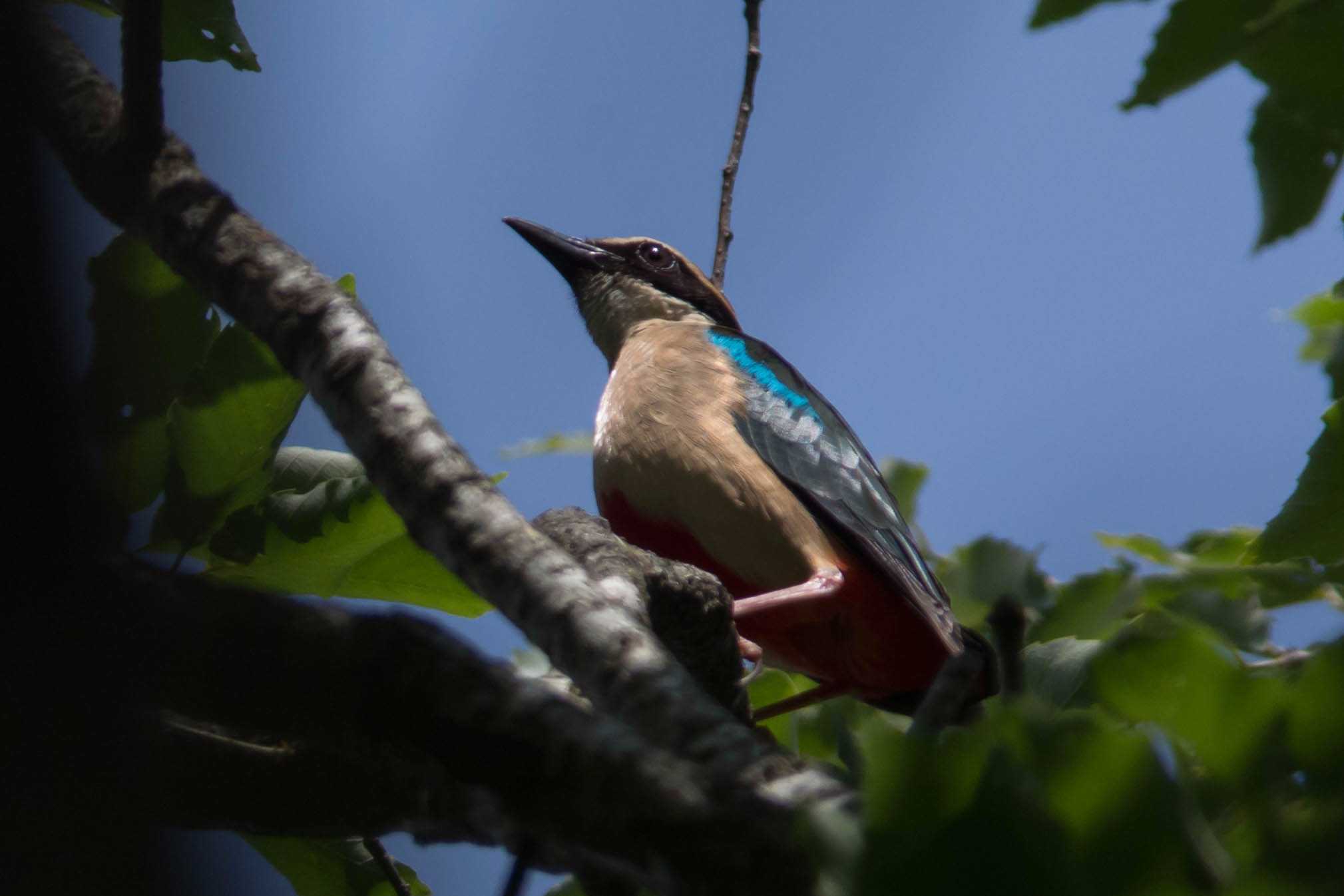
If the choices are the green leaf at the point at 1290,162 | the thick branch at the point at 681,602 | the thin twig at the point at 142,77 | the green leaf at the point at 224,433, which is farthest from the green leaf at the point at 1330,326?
the thin twig at the point at 142,77

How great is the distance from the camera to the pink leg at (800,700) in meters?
3.28

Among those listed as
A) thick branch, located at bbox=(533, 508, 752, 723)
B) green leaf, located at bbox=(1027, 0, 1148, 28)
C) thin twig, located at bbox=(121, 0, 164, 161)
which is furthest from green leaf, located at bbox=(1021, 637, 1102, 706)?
thin twig, located at bbox=(121, 0, 164, 161)

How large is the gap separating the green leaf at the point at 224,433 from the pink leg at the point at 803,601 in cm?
190

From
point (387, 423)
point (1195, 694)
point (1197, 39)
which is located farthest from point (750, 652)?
point (1195, 694)

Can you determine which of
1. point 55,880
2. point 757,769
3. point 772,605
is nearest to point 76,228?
point 55,880

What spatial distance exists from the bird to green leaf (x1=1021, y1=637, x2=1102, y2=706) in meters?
1.37

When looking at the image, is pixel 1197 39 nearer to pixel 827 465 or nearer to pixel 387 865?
pixel 387 865

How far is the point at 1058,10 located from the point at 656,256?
161 inches

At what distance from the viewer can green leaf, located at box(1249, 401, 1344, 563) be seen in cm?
243

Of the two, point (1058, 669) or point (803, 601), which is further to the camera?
point (803, 601)

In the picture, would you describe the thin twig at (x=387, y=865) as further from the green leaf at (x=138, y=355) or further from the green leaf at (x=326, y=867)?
→ the green leaf at (x=138, y=355)

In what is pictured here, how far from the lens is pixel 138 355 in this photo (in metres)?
2.55

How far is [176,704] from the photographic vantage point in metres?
1.36

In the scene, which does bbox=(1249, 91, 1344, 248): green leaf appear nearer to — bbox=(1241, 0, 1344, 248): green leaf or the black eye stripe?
bbox=(1241, 0, 1344, 248): green leaf
